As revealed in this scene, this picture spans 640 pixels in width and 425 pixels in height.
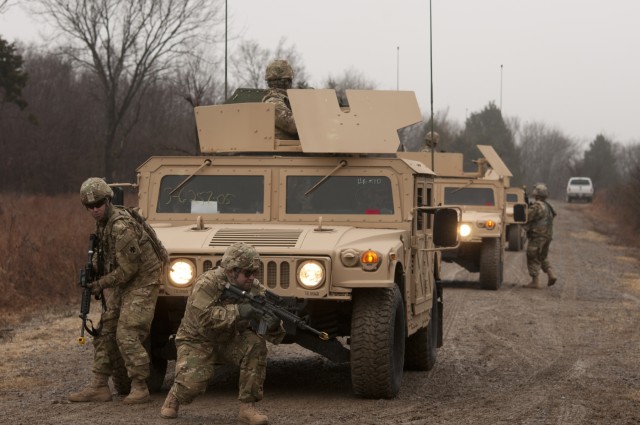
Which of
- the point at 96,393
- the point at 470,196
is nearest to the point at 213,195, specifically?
the point at 96,393

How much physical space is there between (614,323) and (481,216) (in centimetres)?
488

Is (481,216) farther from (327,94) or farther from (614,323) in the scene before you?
(327,94)

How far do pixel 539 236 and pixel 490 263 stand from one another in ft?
5.37

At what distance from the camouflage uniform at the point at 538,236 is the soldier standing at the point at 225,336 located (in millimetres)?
12653

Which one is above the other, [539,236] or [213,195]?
[213,195]

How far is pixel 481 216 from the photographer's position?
18.5 m

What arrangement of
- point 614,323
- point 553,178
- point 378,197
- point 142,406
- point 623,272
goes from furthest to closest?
1. point 553,178
2. point 623,272
3. point 614,323
4. point 378,197
5. point 142,406

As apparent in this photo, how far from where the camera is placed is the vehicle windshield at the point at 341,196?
8945mm

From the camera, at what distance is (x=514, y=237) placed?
28219mm

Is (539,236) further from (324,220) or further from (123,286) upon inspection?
(123,286)

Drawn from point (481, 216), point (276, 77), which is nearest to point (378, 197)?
point (276, 77)

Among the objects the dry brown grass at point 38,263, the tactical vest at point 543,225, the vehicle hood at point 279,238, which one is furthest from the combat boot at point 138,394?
the tactical vest at point 543,225

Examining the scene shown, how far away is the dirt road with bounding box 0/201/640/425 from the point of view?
24.8 feet

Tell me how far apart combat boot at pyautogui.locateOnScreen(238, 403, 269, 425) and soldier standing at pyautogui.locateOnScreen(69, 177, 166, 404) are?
40.6 inches
